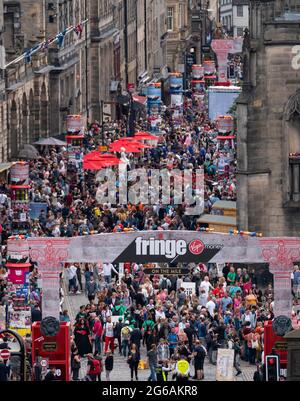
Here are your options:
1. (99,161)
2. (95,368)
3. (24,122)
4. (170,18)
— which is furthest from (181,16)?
(95,368)

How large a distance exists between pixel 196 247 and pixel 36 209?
893 inches

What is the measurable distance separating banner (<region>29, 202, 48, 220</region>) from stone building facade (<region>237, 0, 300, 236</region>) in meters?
9.05

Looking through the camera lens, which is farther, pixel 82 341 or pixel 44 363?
pixel 82 341

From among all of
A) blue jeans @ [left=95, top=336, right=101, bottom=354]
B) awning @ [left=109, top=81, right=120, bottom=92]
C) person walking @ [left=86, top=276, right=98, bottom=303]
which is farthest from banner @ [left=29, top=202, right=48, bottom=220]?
awning @ [left=109, top=81, right=120, bottom=92]

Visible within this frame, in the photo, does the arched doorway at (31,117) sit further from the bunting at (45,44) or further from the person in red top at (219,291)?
the person in red top at (219,291)

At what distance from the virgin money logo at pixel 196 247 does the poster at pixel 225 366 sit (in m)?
2.04

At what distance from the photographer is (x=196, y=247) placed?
42406 millimetres

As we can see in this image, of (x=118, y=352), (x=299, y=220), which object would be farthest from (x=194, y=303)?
(x=299, y=220)

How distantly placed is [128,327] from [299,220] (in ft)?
39.1

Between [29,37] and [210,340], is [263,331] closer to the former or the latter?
[210,340]

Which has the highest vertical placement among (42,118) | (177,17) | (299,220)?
(177,17)

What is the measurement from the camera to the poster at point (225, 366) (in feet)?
136

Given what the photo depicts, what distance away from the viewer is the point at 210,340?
4453 centimetres

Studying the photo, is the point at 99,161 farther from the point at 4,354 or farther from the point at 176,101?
the point at 176,101
